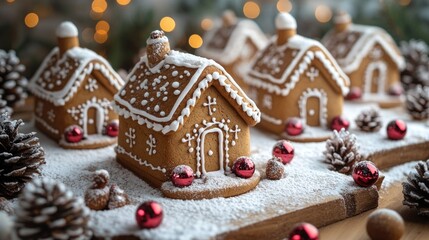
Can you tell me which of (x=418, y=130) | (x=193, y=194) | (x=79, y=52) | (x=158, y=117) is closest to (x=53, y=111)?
(x=79, y=52)

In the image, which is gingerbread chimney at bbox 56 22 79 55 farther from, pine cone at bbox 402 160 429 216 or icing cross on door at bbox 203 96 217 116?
pine cone at bbox 402 160 429 216

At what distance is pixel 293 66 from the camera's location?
556cm

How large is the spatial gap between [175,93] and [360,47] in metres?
3.22

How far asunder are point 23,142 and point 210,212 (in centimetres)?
149

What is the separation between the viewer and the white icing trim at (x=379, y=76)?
6.83 meters

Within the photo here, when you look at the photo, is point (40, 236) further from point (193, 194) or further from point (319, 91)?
point (319, 91)

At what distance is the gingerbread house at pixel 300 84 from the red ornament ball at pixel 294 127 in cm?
11

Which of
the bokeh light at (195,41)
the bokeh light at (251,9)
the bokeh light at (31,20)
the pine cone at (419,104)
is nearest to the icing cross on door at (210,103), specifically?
the pine cone at (419,104)

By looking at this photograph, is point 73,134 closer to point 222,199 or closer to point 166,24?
point 222,199

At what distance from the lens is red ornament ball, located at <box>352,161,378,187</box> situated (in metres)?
4.31

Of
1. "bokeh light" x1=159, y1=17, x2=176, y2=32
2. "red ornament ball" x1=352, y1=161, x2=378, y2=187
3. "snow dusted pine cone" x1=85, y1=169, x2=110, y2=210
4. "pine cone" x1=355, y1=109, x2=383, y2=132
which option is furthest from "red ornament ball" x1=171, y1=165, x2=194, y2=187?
"bokeh light" x1=159, y1=17, x2=176, y2=32

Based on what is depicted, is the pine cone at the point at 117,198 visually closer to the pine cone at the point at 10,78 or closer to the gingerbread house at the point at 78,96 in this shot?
the gingerbread house at the point at 78,96

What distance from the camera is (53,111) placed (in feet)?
17.9

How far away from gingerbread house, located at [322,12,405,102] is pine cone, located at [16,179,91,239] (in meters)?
4.15
